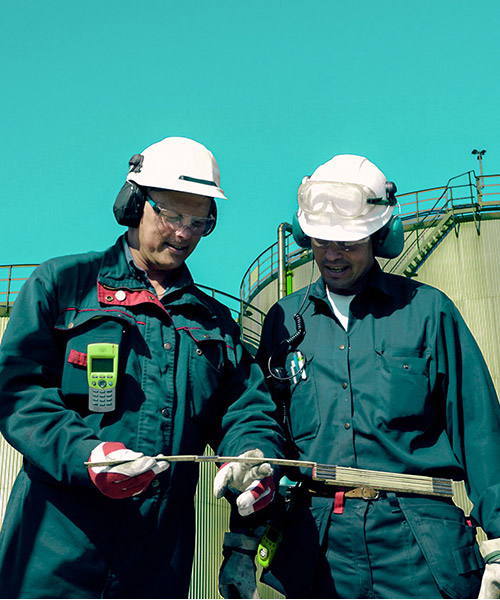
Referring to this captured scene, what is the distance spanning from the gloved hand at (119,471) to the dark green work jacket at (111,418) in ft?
0.25

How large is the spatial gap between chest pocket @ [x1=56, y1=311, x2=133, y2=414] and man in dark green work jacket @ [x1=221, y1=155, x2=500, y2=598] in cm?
101

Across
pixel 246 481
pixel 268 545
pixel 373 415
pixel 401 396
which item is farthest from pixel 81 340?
pixel 401 396

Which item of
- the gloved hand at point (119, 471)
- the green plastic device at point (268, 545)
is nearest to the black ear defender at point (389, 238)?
the green plastic device at point (268, 545)

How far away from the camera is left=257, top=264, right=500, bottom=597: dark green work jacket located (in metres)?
3.97

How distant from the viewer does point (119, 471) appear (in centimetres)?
331

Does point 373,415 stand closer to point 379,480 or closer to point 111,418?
point 379,480

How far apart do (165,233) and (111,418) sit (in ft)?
3.30

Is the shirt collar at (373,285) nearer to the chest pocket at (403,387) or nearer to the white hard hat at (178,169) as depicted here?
the chest pocket at (403,387)

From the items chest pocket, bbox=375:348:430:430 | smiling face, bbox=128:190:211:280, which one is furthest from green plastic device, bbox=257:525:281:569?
smiling face, bbox=128:190:211:280

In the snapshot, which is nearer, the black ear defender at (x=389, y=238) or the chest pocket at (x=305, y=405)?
the chest pocket at (x=305, y=405)

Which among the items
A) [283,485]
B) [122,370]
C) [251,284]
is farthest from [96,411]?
[251,284]

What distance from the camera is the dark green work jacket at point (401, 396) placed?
397 cm

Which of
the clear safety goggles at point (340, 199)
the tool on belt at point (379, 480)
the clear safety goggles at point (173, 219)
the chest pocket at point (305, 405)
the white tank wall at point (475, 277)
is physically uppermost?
the white tank wall at point (475, 277)

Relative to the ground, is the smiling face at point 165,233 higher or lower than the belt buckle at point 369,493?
higher
